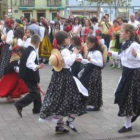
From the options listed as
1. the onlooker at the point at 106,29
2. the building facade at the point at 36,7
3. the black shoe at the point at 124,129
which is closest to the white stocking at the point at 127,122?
the black shoe at the point at 124,129

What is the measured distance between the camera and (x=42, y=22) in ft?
55.7

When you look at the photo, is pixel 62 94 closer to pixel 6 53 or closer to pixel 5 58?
pixel 5 58

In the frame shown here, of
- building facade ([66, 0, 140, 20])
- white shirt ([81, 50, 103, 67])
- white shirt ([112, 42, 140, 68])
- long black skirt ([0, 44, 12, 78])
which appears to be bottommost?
building facade ([66, 0, 140, 20])

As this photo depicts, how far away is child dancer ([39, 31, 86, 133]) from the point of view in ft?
20.7

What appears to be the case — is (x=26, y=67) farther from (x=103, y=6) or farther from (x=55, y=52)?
(x=103, y=6)

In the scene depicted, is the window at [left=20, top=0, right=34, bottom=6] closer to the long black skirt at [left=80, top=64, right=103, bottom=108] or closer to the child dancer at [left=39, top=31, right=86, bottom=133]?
the long black skirt at [left=80, top=64, right=103, bottom=108]

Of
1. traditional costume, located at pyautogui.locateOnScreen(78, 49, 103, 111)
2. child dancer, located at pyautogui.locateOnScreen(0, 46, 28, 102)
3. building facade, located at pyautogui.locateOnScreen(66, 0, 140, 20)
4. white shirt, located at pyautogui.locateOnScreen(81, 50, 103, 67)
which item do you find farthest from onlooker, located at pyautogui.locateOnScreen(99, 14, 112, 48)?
building facade, located at pyautogui.locateOnScreen(66, 0, 140, 20)

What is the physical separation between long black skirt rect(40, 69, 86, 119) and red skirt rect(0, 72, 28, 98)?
2.67 m

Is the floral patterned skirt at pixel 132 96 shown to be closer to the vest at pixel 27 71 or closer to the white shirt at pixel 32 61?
the white shirt at pixel 32 61

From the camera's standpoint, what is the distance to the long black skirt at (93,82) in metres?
8.04

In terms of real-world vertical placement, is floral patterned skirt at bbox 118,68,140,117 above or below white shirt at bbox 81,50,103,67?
below

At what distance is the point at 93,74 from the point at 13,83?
2.00 meters

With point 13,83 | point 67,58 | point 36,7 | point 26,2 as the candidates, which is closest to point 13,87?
point 13,83

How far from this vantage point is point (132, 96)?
645 centimetres
